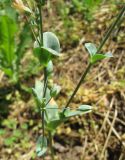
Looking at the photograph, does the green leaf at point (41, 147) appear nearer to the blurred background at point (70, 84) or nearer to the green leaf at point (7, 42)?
the blurred background at point (70, 84)

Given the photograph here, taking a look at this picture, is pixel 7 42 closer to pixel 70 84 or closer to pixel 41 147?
pixel 70 84

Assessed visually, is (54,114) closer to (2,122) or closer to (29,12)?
(2,122)

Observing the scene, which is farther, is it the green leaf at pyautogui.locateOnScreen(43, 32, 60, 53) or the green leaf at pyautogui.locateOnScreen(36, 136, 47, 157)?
the green leaf at pyautogui.locateOnScreen(36, 136, 47, 157)

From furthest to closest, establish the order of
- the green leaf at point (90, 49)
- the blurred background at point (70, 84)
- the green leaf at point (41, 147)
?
the blurred background at point (70, 84) < the green leaf at point (41, 147) < the green leaf at point (90, 49)

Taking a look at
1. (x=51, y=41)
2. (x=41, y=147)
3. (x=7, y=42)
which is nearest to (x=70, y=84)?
(x=7, y=42)

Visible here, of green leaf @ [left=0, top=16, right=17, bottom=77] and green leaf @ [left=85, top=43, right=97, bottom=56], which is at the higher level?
green leaf @ [left=0, top=16, right=17, bottom=77]

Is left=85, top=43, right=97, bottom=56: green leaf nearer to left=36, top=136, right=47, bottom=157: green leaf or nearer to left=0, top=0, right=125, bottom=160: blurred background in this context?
left=36, top=136, right=47, bottom=157: green leaf

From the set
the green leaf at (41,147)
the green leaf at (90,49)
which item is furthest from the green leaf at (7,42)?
the green leaf at (90,49)

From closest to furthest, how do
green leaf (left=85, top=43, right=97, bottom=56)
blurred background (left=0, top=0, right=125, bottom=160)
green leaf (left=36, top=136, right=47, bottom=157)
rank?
green leaf (left=85, top=43, right=97, bottom=56) → green leaf (left=36, top=136, right=47, bottom=157) → blurred background (left=0, top=0, right=125, bottom=160)

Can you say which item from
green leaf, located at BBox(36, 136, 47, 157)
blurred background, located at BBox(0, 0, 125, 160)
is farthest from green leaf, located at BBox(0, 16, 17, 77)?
green leaf, located at BBox(36, 136, 47, 157)
